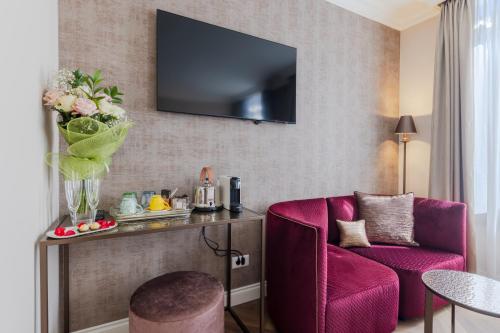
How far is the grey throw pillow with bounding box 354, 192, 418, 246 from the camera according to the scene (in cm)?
219

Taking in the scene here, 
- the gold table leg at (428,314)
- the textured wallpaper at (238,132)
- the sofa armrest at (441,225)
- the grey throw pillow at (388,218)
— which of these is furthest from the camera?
the grey throw pillow at (388,218)

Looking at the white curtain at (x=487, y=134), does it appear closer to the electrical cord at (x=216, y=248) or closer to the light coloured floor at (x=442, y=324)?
the light coloured floor at (x=442, y=324)

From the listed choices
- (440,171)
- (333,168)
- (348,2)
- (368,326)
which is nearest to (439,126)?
(440,171)

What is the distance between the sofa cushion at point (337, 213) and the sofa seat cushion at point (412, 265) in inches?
8.0

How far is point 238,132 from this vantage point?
203 centimetres

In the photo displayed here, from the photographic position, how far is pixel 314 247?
1.40 meters

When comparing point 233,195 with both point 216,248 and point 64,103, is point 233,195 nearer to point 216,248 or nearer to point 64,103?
point 216,248

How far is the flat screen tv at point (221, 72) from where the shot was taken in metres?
1.70

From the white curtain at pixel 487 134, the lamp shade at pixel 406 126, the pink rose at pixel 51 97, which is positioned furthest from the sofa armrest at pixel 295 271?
the white curtain at pixel 487 134

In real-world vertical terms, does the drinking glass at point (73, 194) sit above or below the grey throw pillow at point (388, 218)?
above

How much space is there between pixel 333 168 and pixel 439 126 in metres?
1.14

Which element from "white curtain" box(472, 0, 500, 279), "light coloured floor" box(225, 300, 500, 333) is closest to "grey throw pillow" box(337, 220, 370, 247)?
"light coloured floor" box(225, 300, 500, 333)

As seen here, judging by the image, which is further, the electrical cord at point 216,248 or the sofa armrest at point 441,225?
the sofa armrest at point 441,225

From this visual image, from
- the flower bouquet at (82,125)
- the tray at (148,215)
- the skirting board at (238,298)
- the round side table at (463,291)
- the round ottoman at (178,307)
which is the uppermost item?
the flower bouquet at (82,125)
